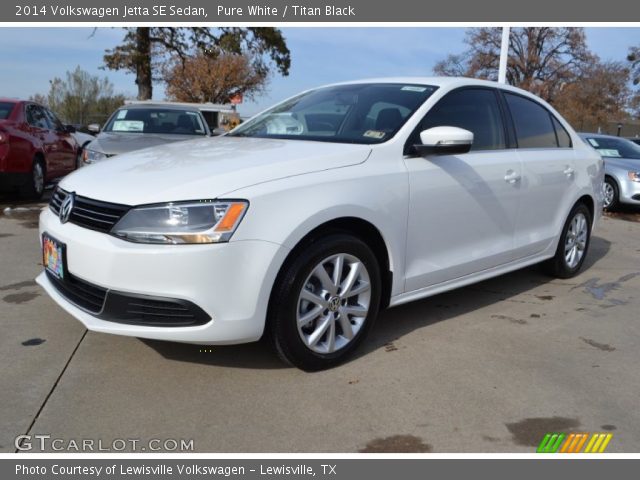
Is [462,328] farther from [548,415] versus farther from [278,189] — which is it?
[278,189]

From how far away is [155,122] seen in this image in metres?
8.45

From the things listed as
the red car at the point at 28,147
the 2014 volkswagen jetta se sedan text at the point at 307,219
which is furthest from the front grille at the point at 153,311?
the red car at the point at 28,147

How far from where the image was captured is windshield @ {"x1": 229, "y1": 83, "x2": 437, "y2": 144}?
364 centimetres

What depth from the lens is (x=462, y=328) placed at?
400 cm

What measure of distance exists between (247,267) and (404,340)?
4.61 ft

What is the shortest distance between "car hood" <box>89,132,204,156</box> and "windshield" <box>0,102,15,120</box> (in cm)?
131

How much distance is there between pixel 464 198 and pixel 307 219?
4.48ft

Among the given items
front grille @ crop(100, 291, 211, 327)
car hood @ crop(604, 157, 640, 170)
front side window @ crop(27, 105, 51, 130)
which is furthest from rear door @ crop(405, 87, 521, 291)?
car hood @ crop(604, 157, 640, 170)

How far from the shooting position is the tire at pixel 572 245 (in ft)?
17.1

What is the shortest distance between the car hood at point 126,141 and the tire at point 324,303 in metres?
4.77

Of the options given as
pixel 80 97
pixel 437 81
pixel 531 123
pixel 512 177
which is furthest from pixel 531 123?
pixel 80 97

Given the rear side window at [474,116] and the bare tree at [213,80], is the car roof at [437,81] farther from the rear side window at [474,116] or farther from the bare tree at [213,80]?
the bare tree at [213,80]

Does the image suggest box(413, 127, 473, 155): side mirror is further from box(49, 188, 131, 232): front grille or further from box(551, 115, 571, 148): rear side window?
box(551, 115, 571, 148): rear side window
